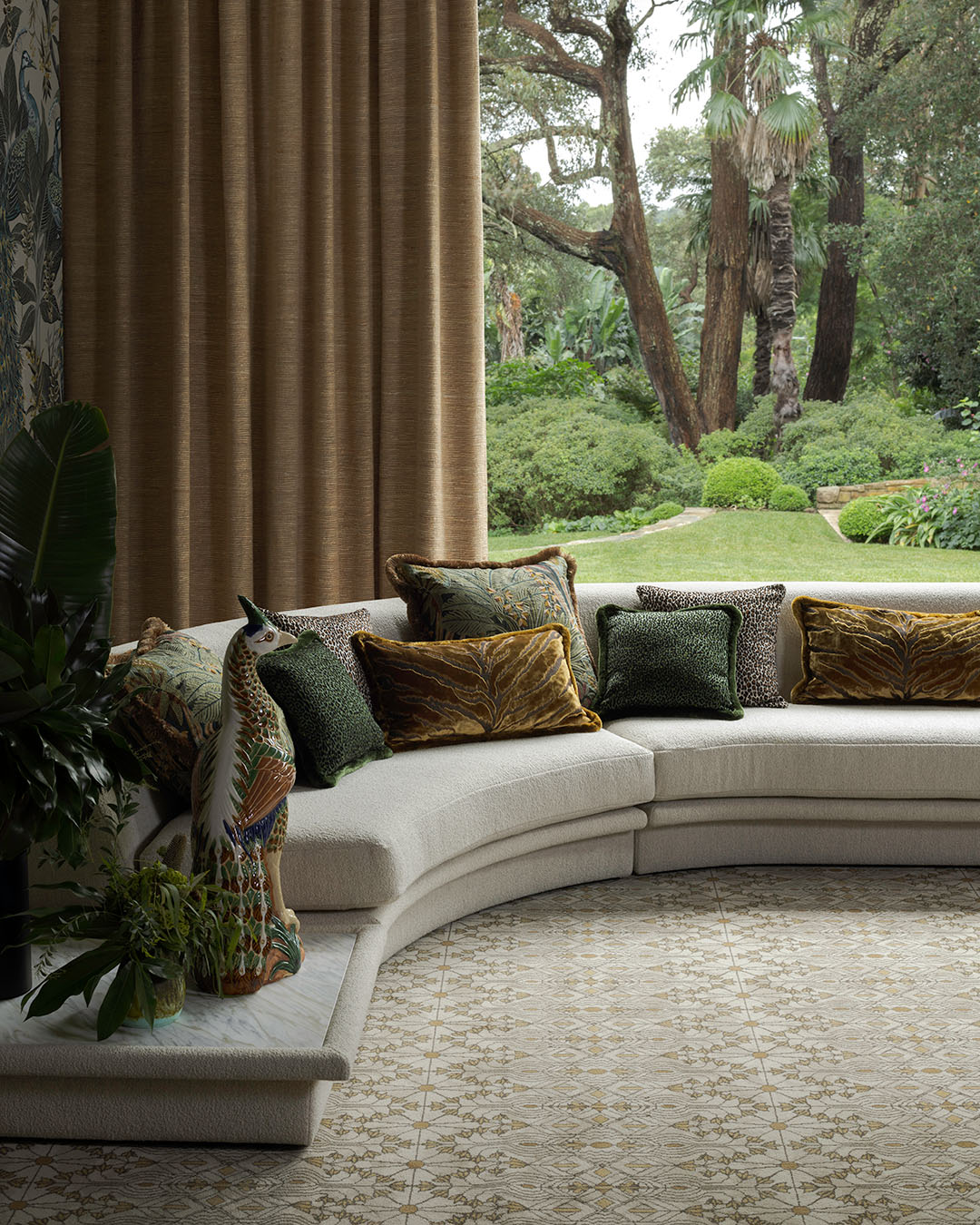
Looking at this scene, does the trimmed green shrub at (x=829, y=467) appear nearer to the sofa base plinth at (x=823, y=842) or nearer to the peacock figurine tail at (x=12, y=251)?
the sofa base plinth at (x=823, y=842)

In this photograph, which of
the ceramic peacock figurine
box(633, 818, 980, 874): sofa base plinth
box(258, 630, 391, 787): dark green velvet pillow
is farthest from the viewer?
box(633, 818, 980, 874): sofa base plinth

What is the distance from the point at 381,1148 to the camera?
203 centimetres

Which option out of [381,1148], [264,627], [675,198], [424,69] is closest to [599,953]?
[381,1148]

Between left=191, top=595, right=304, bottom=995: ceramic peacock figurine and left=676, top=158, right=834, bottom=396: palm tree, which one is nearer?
left=191, top=595, right=304, bottom=995: ceramic peacock figurine

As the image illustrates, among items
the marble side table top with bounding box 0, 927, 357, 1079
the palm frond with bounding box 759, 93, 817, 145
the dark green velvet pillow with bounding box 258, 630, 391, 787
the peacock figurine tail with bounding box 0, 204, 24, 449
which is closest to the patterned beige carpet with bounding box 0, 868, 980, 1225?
the marble side table top with bounding box 0, 927, 357, 1079

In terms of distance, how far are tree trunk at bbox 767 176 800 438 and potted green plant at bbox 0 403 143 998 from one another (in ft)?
11.6

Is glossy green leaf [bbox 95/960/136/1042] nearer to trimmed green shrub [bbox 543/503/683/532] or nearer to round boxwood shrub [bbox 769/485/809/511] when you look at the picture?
trimmed green shrub [bbox 543/503/683/532]

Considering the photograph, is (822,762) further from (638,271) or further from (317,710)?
(638,271)

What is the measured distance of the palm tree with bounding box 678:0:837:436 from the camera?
4.98 m

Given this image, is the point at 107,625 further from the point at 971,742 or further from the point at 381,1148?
the point at 971,742

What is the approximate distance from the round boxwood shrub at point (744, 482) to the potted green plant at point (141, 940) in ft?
12.0

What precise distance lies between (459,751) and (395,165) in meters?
2.38

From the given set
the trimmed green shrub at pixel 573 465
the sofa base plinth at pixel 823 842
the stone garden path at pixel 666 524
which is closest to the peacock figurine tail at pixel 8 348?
the trimmed green shrub at pixel 573 465

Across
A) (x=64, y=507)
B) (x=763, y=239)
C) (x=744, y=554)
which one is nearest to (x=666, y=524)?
(x=744, y=554)
